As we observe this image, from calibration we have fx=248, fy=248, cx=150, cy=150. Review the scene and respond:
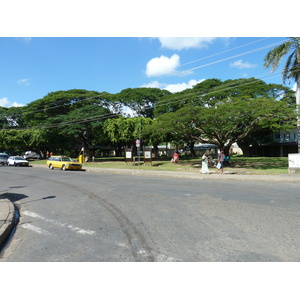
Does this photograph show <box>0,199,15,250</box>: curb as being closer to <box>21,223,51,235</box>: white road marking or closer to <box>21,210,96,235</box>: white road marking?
<box>21,223,51,235</box>: white road marking

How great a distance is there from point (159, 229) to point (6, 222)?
11.5 feet

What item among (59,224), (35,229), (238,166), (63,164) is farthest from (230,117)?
(35,229)

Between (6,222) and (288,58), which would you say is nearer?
(6,222)

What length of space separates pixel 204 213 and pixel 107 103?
135 feet

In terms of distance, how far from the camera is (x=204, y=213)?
21.6 feet

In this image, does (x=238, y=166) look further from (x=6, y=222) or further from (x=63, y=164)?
(x=6, y=222)

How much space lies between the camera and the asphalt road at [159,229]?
4.05 m

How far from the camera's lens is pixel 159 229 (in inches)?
210

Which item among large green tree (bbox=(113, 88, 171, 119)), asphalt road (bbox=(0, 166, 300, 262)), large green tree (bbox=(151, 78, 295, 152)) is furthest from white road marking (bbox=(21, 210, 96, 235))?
large green tree (bbox=(113, 88, 171, 119))

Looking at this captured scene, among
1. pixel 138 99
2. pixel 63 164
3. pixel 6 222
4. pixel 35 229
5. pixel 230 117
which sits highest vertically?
pixel 138 99

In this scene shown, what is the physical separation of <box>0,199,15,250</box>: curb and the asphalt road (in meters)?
0.19

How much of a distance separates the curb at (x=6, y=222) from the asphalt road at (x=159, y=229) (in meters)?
0.19

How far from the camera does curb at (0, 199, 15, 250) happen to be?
16.1 feet
